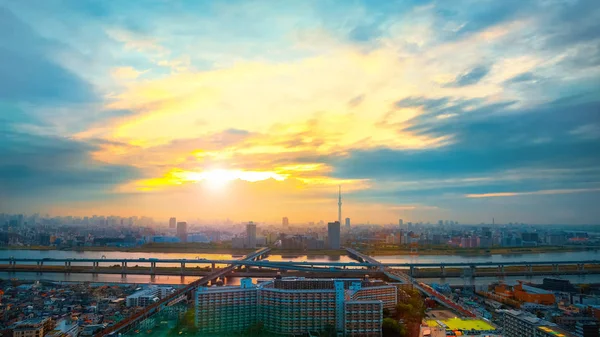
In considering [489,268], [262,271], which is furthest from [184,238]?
[489,268]

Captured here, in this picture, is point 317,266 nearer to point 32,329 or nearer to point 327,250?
point 327,250

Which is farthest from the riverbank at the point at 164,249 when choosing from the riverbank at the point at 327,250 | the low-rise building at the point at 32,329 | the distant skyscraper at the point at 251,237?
the low-rise building at the point at 32,329

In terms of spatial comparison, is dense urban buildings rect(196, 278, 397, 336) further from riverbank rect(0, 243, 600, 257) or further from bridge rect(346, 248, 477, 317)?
riverbank rect(0, 243, 600, 257)

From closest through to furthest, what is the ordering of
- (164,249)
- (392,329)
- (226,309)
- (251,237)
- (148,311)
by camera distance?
(392,329) → (226,309) → (148,311) → (164,249) → (251,237)

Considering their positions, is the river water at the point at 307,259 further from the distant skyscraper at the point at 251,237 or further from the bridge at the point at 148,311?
the bridge at the point at 148,311

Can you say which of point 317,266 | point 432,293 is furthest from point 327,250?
point 432,293

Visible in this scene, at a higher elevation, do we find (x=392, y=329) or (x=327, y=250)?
(x=392, y=329)
